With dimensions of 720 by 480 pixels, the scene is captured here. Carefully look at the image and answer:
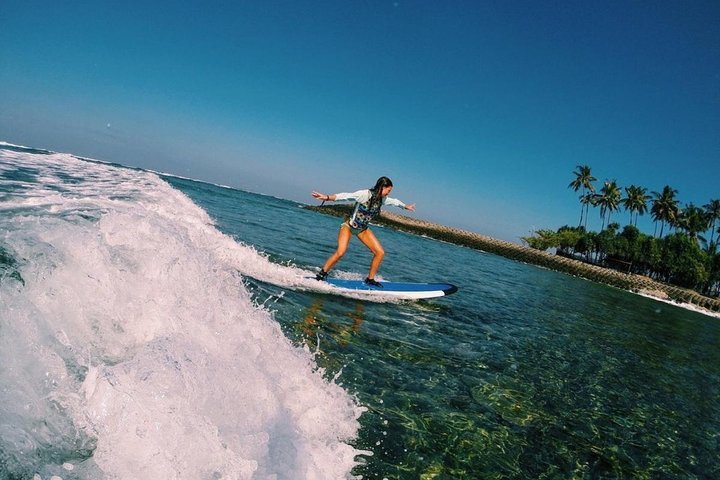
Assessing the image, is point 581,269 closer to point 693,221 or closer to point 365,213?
point 693,221

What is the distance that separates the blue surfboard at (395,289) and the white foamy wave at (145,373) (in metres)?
4.46

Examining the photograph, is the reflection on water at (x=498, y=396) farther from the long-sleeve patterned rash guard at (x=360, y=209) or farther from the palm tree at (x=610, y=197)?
the palm tree at (x=610, y=197)

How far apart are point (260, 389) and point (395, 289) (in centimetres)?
680

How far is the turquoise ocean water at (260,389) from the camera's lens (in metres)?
2.09

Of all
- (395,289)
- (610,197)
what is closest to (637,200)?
(610,197)

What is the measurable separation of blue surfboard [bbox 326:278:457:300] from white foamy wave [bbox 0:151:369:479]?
176 inches

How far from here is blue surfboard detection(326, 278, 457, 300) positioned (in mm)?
9070

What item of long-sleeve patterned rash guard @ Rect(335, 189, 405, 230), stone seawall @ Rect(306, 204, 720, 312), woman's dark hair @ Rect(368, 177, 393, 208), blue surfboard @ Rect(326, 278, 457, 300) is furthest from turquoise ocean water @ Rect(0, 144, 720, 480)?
stone seawall @ Rect(306, 204, 720, 312)

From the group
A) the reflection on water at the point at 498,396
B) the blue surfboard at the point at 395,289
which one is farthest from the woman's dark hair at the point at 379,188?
the reflection on water at the point at 498,396

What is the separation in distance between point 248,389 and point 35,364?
1226 millimetres

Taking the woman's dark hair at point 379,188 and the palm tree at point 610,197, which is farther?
the palm tree at point 610,197

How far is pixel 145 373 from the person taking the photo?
220cm

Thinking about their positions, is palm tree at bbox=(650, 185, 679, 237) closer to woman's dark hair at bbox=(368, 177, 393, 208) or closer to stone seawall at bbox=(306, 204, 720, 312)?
stone seawall at bbox=(306, 204, 720, 312)

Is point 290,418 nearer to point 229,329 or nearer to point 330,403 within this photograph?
point 330,403
